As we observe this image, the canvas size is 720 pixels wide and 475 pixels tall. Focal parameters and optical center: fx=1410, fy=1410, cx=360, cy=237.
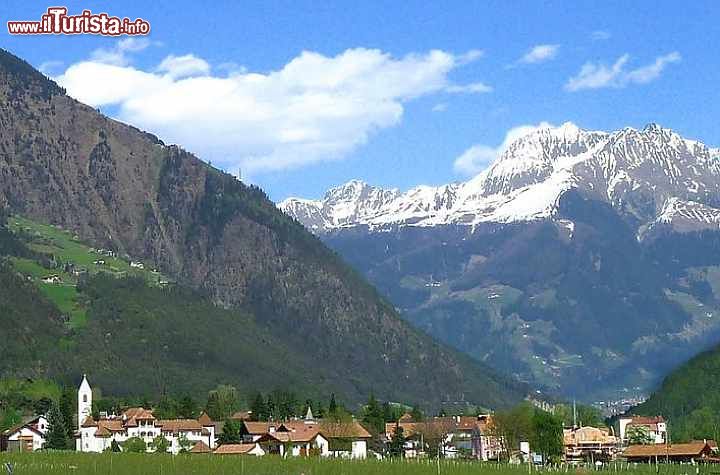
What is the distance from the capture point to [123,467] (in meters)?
130

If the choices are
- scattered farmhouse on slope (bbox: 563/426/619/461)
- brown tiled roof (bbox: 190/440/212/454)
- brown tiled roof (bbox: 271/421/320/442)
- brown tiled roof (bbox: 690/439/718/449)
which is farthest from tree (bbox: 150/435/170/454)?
brown tiled roof (bbox: 690/439/718/449)

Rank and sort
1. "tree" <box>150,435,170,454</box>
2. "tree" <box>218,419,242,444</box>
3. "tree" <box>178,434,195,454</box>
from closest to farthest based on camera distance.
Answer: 1. "tree" <box>150,435,170,454</box>
2. "tree" <box>218,419,242,444</box>
3. "tree" <box>178,434,195,454</box>

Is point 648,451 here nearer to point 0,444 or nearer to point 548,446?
point 548,446

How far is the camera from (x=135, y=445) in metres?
190

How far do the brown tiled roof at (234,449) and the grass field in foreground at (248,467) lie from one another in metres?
23.3

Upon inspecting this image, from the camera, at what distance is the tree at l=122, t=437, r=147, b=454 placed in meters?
188

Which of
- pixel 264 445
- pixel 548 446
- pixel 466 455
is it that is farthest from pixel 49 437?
pixel 548 446

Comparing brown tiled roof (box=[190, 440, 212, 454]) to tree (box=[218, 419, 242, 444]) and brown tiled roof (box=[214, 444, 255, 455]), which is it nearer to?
tree (box=[218, 419, 242, 444])

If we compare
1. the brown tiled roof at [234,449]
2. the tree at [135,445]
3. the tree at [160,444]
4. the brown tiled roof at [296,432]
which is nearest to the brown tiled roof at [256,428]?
the brown tiled roof at [296,432]

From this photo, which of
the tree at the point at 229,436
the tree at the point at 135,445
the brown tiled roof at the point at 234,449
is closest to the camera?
the brown tiled roof at the point at 234,449

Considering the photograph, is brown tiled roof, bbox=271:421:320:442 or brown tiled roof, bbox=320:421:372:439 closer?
brown tiled roof, bbox=271:421:320:442

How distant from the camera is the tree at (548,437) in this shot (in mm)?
176250

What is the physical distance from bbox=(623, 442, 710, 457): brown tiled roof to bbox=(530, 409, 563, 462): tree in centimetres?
987

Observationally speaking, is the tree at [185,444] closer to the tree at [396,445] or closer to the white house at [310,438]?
the white house at [310,438]
